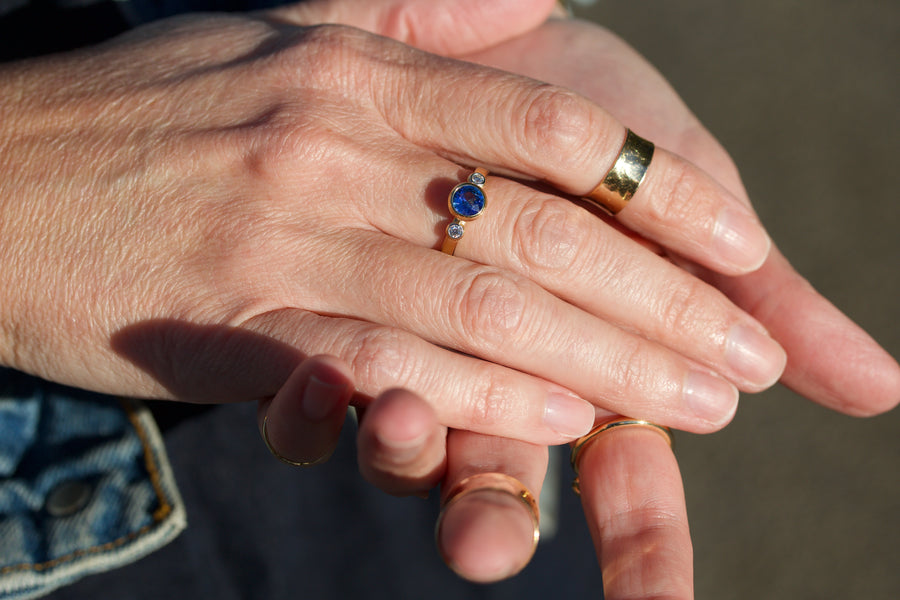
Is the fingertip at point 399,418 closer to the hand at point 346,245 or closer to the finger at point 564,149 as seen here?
the hand at point 346,245

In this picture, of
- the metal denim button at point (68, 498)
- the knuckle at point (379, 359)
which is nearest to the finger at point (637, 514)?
the knuckle at point (379, 359)

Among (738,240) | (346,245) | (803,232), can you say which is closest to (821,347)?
(738,240)

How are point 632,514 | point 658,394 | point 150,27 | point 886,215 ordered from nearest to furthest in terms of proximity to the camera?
point 632,514 → point 658,394 → point 150,27 → point 886,215

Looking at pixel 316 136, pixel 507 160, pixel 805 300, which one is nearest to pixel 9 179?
pixel 316 136

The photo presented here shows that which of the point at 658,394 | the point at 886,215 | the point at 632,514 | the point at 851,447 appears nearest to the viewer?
the point at 632,514

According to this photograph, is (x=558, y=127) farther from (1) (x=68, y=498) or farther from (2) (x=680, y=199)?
(1) (x=68, y=498)

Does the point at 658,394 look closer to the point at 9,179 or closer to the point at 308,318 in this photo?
the point at 308,318
